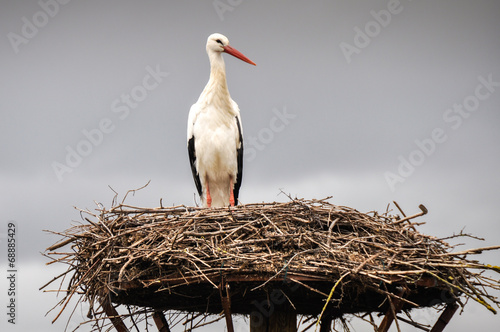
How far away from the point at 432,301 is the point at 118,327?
2.67m

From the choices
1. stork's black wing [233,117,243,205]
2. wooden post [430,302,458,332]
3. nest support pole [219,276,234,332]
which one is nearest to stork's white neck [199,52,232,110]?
stork's black wing [233,117,243,205]

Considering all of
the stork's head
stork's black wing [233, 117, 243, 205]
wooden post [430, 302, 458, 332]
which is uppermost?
the stork's head

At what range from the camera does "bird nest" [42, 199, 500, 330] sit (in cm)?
538

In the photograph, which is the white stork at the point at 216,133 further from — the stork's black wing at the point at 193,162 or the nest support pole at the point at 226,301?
the nest support pole at the point at 226,301

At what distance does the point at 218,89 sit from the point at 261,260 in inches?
144

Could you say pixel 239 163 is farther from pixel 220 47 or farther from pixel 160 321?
pixel 160 321

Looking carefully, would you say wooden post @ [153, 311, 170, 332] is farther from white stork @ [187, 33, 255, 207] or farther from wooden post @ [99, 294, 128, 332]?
white stork @ [187, 33, 255, 207]

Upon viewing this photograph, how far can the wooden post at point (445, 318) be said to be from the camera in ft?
20.0

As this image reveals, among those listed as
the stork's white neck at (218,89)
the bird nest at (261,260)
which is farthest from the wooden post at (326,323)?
the stork's white neck at (218,89)

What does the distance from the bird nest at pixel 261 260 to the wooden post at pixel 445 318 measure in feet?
0.27

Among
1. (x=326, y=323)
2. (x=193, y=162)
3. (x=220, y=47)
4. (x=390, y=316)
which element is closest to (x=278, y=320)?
(x=326, y=323)

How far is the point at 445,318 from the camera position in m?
6.13

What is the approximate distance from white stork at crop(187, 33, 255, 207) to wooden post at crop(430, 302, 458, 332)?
3.39m

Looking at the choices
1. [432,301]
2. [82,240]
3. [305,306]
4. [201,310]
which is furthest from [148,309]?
[432,301]
